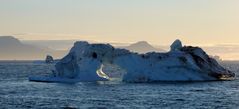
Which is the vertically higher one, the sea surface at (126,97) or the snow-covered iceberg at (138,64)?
the snow-covered iceberg at (138,64)

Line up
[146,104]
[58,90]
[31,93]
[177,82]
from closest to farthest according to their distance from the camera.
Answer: [146,104] → [31,93] → [58,90] → [177,82]

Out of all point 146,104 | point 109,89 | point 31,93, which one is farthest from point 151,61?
point 146,104

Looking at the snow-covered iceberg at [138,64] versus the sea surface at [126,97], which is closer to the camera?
the sea surface at [126,97]

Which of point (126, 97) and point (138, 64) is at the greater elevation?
point (138, 64)

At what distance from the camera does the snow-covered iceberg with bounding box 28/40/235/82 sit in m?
99.1

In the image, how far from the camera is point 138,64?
99.8 m

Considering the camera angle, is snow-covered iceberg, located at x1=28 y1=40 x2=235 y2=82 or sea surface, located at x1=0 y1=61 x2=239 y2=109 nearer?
sea surface, located at x1=0 y1=61 x2=239 y2=109

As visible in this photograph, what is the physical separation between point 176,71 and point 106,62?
12.5 metres

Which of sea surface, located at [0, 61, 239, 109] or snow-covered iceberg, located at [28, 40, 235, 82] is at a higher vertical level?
snow-covered iceberg, located at [28, 40, 235, 82]

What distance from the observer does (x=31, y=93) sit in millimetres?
74938

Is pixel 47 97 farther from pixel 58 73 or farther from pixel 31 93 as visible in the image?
pixel 58 73

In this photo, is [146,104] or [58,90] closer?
[146,104]

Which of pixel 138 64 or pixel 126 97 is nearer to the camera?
pixel 126 97

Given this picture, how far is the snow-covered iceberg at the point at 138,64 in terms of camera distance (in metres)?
99.1
